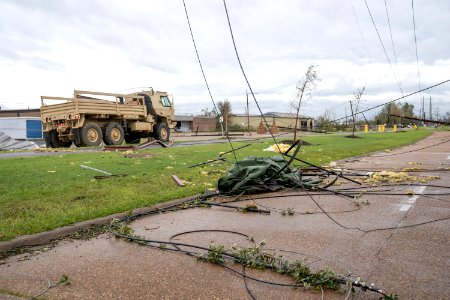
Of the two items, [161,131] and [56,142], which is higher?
[161,131]

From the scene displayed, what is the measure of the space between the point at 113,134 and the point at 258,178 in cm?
1585

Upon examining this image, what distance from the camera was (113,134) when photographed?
2283 centimetres

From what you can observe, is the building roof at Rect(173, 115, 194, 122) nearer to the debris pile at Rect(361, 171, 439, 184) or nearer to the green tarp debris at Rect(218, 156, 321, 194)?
the debris pile at Rect(361, 171, 439, 184)

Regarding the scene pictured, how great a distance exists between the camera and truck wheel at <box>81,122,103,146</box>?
833 inches

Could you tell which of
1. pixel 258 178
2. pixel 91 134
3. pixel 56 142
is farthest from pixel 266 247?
pixel 56 142

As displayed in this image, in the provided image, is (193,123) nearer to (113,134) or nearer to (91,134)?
(113,134)

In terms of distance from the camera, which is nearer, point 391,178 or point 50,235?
point 50,235

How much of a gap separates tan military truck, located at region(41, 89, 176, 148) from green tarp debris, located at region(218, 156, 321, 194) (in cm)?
1453

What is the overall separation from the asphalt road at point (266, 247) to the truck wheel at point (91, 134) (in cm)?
1570

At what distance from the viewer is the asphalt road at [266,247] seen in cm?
355

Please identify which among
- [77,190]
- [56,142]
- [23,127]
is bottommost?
[77,190]

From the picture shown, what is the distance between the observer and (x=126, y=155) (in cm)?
1448

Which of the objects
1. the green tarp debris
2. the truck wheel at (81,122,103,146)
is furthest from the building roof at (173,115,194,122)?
the green tarp debris

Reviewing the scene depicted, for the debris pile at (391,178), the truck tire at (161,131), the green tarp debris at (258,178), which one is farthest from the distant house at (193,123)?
the green tarp debris at (258,178)
